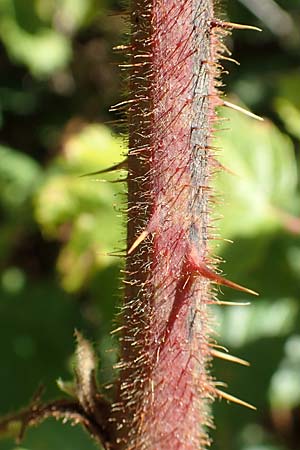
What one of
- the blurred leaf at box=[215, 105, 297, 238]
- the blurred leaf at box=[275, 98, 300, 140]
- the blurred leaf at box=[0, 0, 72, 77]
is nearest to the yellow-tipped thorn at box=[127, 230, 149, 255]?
the blurred leaf at box=[215, 105, 297, 238]

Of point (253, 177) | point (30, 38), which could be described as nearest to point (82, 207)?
point (253, 177)

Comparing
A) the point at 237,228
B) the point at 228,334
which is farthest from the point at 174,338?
the point at 228,334

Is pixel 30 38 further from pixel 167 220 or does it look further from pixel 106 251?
pixel 167 220

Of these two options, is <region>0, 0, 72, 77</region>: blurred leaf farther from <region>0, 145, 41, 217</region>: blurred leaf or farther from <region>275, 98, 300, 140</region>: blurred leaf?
<region>275, 98, 300, 140</region>: blurred leaf

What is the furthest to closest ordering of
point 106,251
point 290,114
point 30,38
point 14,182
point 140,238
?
point 30,38 → point 14,182 → point 290,114 → point 106,251 → point 140,238

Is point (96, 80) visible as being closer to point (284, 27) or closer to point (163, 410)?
point (284, 27)
